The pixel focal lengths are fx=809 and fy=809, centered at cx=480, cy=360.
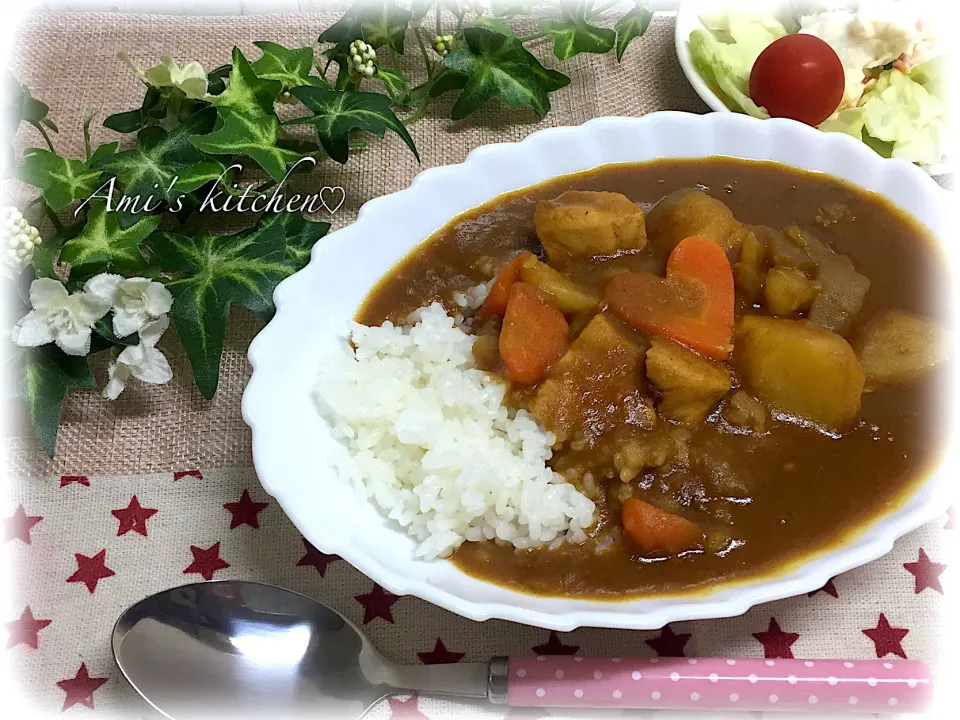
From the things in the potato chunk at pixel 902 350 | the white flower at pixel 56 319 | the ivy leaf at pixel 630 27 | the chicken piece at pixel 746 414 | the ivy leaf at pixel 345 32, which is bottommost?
the chicken piece at pixel 746 414

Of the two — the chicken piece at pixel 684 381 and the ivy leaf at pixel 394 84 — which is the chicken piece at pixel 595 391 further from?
the ivy leaf at pixel 394 84

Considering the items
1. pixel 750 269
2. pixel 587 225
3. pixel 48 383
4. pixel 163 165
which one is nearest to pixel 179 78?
pixel 163 165

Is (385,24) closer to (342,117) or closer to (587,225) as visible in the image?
(342,117)

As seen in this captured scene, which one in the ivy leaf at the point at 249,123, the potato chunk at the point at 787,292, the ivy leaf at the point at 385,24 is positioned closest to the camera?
the potato chunk at the point at 787,292

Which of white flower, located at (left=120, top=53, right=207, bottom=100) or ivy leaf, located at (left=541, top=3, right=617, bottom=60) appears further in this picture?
ivy leaf, located at (left=541, top=3, right=617, bottom=60)

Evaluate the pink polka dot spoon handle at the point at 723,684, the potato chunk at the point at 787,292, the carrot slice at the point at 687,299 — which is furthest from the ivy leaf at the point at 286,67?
the pink polka dot spoon handle at the point at 723,684

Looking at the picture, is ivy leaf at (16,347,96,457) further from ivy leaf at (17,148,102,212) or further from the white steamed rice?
the white steamed rice

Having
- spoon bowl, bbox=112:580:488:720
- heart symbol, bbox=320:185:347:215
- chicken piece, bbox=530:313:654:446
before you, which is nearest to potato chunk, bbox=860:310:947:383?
chicken piece, bbox=530:313:654:446
